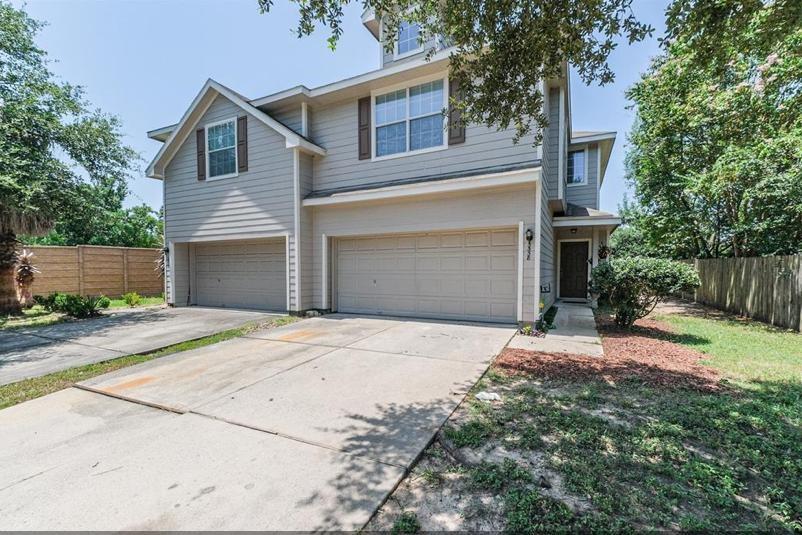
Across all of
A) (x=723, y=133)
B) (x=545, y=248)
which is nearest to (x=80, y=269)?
(x=545, y=248)

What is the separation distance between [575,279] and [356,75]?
10.4 meters

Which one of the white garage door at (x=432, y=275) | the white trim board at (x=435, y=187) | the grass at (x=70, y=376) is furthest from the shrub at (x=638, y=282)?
the grass at (x=70, y=376)

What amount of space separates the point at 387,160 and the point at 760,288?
996 cm

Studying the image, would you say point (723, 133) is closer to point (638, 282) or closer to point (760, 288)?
point (760, 288)

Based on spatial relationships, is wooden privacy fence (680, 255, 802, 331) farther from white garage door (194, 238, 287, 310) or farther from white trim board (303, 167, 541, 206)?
white garage door (194, 238, 287, 310)

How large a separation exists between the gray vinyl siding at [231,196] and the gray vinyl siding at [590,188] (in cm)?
1077

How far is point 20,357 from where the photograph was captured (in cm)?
555

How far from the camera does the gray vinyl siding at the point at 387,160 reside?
24.3 feet

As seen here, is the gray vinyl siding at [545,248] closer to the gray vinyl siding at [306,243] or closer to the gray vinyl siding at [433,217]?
the gray vinyl siding at [433,217]

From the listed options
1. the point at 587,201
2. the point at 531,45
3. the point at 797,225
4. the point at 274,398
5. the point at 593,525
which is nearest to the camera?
the point at 593,525

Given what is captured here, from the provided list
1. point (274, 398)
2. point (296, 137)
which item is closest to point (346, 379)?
point (274, 398)

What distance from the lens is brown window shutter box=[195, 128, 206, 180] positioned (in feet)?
34.0

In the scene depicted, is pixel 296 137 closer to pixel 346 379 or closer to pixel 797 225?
pixel 346 379

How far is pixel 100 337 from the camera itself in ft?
22.5
